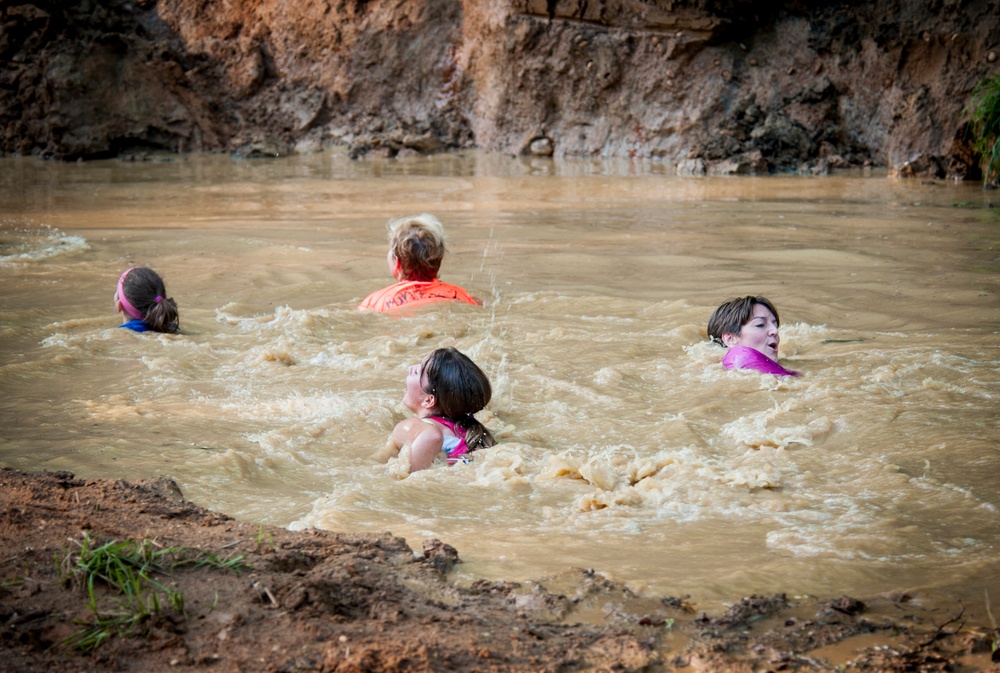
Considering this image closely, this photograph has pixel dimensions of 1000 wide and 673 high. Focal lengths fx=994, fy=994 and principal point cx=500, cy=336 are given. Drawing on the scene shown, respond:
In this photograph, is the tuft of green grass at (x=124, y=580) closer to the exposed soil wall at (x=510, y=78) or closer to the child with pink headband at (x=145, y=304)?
the child with pink headband at (x=145, y=304)

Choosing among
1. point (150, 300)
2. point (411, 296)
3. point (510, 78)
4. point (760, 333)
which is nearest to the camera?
point (760, 333)

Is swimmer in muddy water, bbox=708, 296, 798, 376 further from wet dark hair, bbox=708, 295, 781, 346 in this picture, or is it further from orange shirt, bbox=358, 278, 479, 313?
orange shirt, bbox=358, 278, 479, 313

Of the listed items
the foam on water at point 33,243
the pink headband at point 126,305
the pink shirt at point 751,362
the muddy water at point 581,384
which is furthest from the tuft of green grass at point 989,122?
the foam on water at point 33,243

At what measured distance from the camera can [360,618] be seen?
2.44 m

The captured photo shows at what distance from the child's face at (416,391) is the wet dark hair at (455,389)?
4cm

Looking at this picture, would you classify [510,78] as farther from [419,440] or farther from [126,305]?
[419,440]

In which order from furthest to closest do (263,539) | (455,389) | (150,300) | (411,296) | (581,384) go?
(411,296) < (150,300) < (581,384) < (455,389) < (263,539)

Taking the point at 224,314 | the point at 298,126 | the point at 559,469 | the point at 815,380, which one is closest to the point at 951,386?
the point at 815,380

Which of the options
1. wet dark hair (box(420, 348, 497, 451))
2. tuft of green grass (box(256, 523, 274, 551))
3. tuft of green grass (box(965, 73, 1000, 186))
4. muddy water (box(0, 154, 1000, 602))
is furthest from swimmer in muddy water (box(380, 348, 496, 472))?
tuft of green grass (box(965, 73, 1000, 186))

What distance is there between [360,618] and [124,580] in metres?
0.59

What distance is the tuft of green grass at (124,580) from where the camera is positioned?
2271mm

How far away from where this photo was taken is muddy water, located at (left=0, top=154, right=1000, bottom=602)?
3.28m

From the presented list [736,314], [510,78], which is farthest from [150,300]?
[510,78]

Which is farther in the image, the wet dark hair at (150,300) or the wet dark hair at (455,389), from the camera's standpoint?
the wet dark hair at (150,300)
